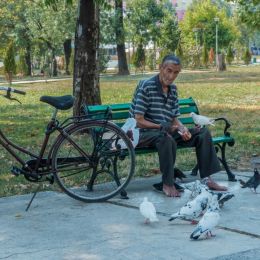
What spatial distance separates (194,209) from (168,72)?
65.9 inches

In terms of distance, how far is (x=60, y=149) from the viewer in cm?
650

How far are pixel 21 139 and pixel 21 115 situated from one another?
4.89 m

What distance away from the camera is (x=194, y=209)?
18.8 feet

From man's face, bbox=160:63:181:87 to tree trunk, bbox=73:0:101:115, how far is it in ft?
14.4

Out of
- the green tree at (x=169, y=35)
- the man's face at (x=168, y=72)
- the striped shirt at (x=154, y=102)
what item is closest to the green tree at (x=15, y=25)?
the green tree at (x=169, y=35)

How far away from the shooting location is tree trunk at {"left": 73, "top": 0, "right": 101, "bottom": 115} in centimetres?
1120

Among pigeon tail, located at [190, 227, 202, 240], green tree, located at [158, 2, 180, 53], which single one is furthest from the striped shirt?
green tree, located at [158, 2, 180, 53]

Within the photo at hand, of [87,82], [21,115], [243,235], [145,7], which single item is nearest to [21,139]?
[87,82]

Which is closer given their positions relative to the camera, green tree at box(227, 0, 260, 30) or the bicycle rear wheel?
the bicycle rear wheel

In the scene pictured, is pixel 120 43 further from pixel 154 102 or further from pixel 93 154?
pixel 93 154

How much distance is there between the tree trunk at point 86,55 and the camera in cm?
1120

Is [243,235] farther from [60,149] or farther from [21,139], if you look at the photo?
[21,139]

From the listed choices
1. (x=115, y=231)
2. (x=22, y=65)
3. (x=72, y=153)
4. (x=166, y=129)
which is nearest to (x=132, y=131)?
(x=166, y=129)

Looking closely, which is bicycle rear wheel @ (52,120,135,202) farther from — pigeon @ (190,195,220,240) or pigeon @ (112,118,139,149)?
pigeon @ (190,195,220,240)
